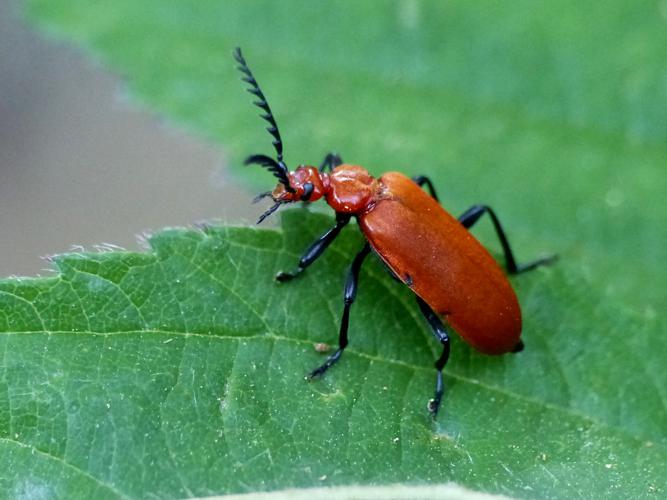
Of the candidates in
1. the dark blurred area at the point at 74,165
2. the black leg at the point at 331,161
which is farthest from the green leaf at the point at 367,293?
the dark blurred area at the point at 74,165

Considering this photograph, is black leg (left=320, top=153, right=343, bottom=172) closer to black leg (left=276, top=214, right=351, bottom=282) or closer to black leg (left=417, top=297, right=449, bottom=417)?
black leg (left=276, top=214, right=351, bottom=282)

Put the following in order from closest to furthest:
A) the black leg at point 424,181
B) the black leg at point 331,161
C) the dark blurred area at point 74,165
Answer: the black leg at point 424,181, the black leg at point 331,161, the dark blurred area at point 74,165

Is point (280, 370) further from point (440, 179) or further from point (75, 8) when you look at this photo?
point (75, 8)

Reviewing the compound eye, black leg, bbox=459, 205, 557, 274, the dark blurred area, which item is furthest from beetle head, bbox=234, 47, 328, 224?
the dark blurred area

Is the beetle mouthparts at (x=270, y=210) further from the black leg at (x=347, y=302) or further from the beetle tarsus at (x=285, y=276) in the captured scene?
the black leg at (x=347, y=302)

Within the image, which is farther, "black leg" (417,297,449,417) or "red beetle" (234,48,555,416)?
"red beetle" (234,48,555,416)

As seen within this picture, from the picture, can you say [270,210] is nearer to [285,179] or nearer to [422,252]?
[285,179]

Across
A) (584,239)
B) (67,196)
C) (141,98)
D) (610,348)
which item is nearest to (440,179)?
(584,239)
